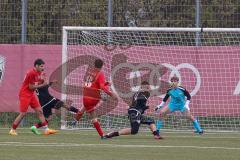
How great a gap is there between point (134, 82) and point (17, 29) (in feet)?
15.0

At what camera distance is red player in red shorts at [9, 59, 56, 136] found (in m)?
21.5

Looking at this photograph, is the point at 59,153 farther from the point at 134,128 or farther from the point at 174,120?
the point at 174,120

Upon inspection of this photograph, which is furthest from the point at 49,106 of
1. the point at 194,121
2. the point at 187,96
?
the point at 194,121

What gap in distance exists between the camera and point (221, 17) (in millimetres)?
25734

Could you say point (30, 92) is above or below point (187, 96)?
above

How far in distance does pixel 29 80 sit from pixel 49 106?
235cm

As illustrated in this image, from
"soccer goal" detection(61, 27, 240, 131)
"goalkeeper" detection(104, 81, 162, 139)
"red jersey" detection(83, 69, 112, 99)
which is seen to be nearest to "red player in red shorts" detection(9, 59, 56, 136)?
"red jersey" detection(83, 69, 112, 99)

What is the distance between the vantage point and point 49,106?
23.9m

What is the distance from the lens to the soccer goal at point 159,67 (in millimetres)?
24781

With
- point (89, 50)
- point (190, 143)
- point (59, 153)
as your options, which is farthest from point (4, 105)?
A: point (59, 153)

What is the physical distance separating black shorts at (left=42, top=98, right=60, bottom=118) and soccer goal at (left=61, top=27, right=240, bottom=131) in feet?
3.94

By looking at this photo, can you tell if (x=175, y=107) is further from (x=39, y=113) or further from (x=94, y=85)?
(x=39, y=113)

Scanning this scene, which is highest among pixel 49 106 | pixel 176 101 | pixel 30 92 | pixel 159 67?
pixel 159 67

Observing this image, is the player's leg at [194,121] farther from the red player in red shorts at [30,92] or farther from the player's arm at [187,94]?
the red player in red shorts at [30,92]
